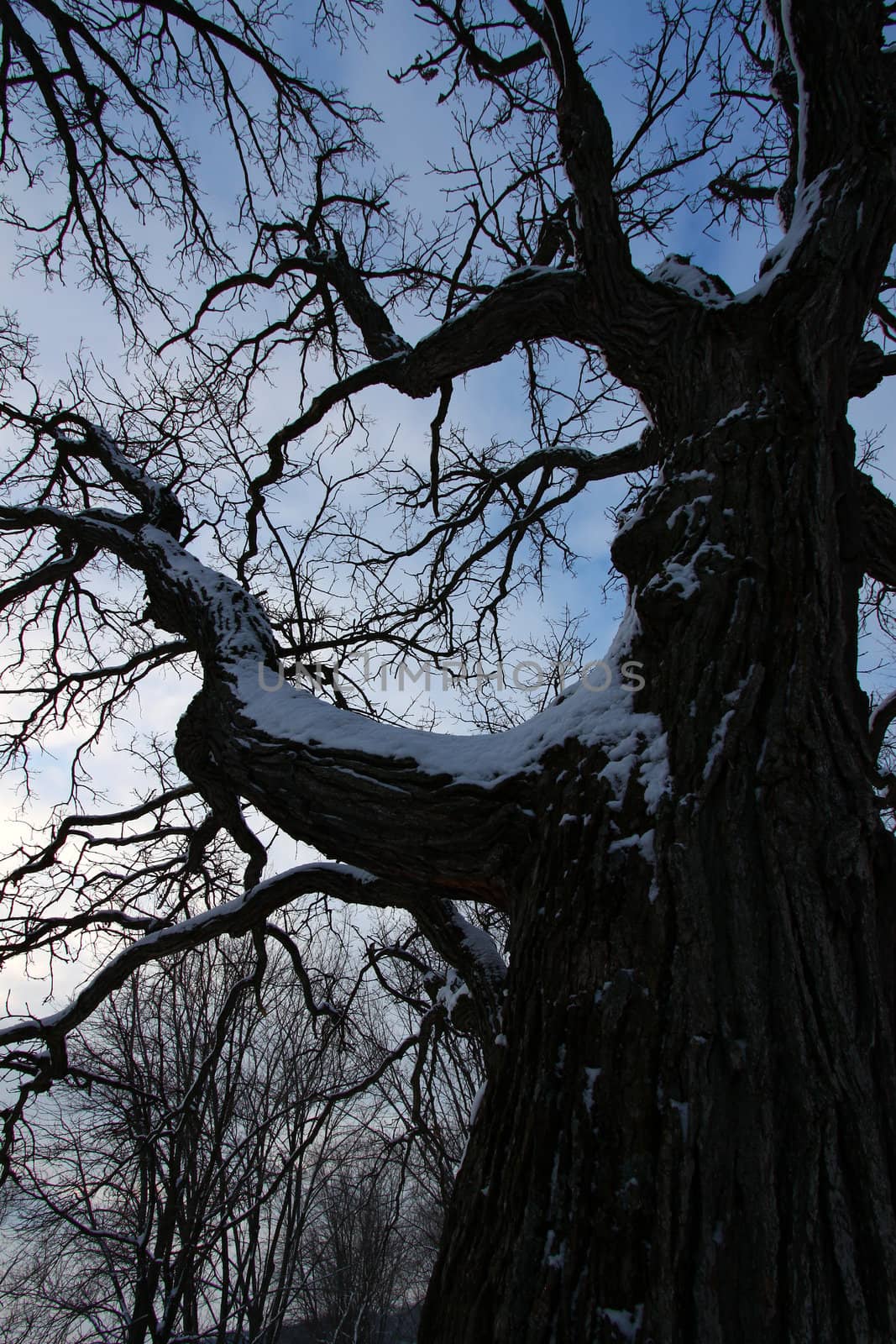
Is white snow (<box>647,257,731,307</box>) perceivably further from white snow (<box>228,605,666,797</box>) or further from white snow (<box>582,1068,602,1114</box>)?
white snow (<box>582,1068,602,1114</box>)

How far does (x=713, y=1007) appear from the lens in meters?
1.38

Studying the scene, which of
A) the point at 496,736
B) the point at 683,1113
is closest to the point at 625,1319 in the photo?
the point at 683,1113

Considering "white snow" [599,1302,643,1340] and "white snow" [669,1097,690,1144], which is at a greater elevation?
"white snow" [669,1097,690,1144]

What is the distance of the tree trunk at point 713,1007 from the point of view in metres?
1.19

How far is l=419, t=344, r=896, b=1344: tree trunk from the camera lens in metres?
1.19

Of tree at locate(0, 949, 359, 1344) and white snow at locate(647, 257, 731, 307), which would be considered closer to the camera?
white snow at locate(647, 257, 731, 307)

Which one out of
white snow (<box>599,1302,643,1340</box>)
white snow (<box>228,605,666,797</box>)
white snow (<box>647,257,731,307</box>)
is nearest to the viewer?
white snow (<box>599,1302,643,1340</box>)

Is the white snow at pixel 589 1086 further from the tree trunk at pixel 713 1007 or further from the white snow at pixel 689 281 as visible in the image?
the white snow at pixel 689 281

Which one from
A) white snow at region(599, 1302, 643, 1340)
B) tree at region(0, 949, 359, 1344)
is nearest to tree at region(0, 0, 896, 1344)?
white snow at region(599, 1302, 643, 1340)

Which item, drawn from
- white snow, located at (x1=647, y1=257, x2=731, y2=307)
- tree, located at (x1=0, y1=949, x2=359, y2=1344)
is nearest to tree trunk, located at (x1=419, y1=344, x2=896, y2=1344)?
white snow, located at (x1=647, y1=257, x2=731, y2=307)

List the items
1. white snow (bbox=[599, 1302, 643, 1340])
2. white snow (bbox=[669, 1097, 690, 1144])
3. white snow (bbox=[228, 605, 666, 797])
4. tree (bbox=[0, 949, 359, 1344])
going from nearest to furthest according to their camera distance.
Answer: white snow (bbox=[599, 1302, 643, 1340]) → white snow (bbox=[669, 1097, 690, 1144]) → white snow (bbox=[228, 605, 666, 797]) → tree (bbox=[0, 949, 359, 1344])

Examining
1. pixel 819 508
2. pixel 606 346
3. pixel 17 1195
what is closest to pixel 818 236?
pixel 606 346

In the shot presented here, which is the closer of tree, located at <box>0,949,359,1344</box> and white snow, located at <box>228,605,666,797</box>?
white snow, located at <box>228,605,666,797</box>

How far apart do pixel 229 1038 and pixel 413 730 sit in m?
7.59
